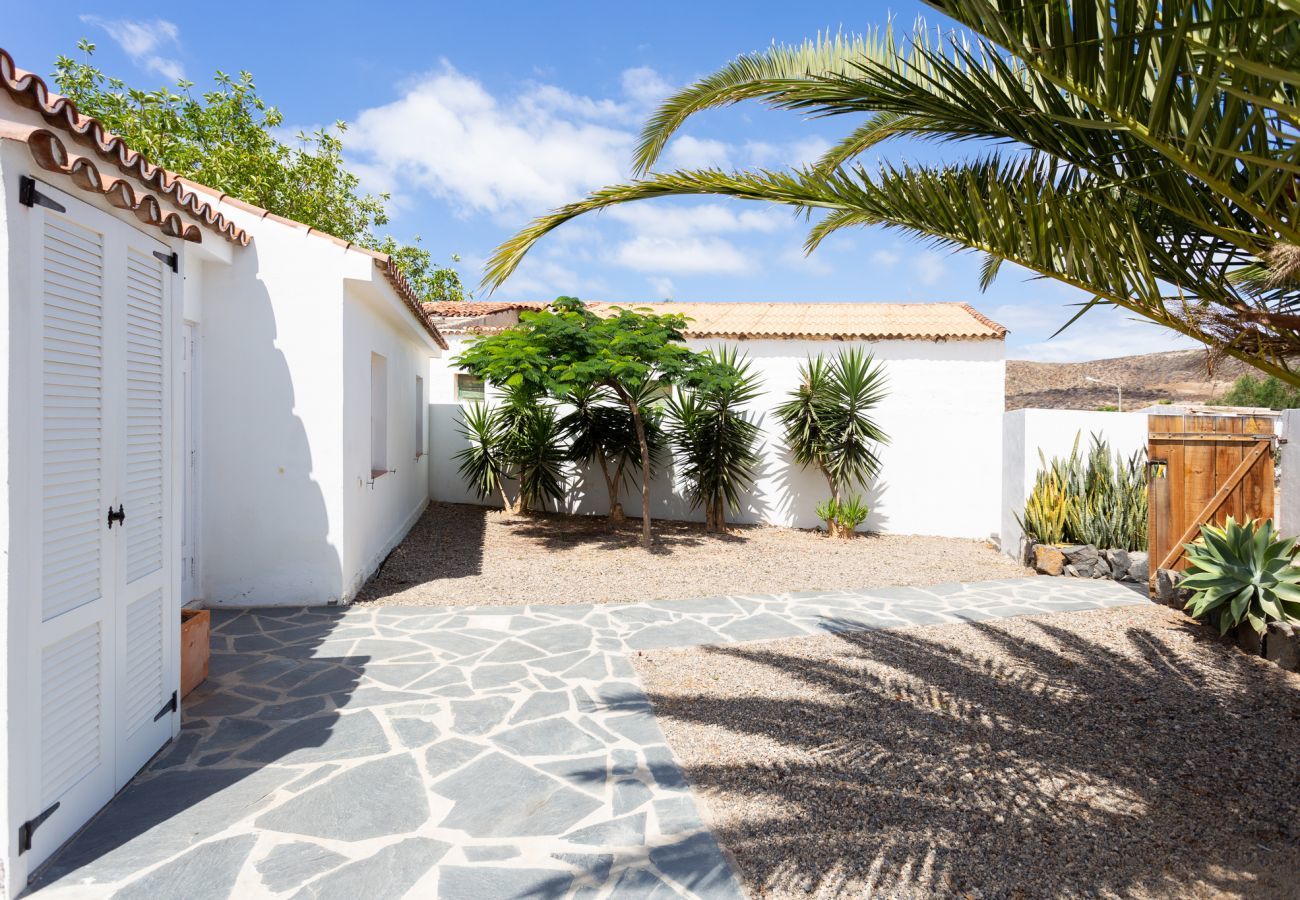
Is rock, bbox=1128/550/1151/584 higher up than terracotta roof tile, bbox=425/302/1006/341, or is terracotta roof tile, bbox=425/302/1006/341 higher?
terracotta roof tile, bbox=425/302/1006/341

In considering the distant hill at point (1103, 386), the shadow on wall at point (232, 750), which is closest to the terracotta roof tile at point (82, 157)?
Result: the shadow on wall at point (232, 750)

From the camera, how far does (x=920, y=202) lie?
3385 millimetres

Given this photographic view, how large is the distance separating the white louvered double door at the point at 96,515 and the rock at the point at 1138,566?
9.56m

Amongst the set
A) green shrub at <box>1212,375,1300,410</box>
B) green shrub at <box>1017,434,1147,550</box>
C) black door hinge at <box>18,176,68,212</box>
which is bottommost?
green shrub at <box>1017,434,1147,550</box>

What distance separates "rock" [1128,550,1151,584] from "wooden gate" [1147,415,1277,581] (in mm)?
738

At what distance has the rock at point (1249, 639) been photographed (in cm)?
545

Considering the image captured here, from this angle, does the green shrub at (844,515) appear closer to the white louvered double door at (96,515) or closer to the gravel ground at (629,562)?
the gravel ground at (629,562)

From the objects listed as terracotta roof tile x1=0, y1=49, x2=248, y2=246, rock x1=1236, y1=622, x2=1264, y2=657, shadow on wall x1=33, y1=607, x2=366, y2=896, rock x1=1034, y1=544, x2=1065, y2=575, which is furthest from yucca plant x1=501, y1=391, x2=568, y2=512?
rock x1=1236, y1=622, x2=1264, y2=657

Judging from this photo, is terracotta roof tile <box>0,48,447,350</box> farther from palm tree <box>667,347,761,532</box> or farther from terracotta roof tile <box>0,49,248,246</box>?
palm tree <box>667,347,761,532</box>

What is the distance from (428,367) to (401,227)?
12.7 m

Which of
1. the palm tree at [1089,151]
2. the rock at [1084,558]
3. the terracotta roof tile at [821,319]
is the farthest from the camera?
the terracotta roof tile at [821,319]

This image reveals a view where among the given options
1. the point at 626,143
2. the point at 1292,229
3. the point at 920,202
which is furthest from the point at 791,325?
the point at 1292,229

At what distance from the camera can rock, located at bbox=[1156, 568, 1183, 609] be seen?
270 inches

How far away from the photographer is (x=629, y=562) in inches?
360
